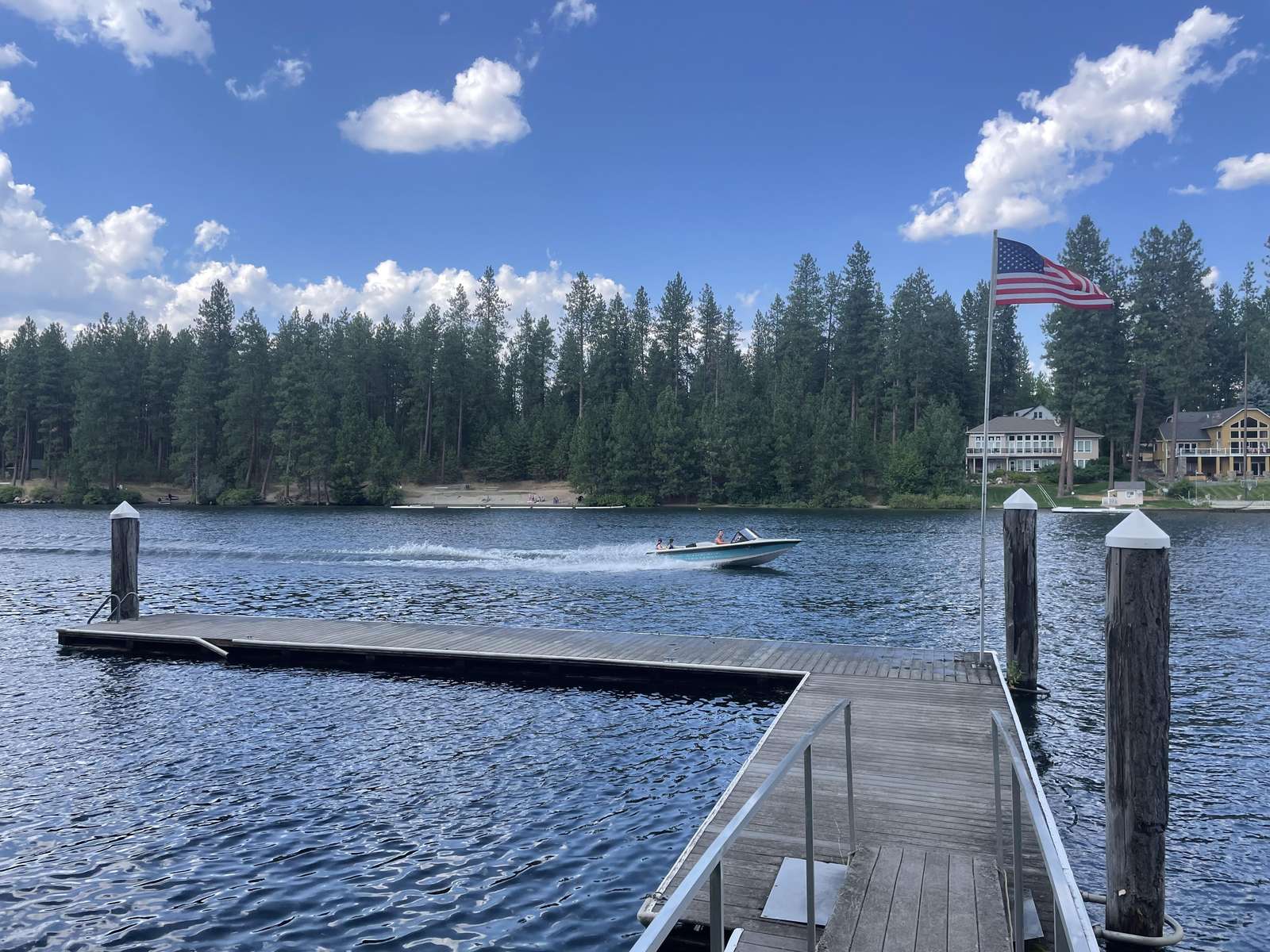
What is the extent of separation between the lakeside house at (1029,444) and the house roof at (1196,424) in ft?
21.4

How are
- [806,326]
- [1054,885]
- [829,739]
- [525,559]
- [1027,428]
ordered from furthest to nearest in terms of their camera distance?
[806,326] → [1027,428] → [525,559] → [829,739] → [1054,885]

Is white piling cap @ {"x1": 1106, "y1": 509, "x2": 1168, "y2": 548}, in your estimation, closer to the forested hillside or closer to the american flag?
the american flag

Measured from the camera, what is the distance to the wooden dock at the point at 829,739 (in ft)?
19.0

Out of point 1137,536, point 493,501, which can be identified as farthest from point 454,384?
point 1137,536

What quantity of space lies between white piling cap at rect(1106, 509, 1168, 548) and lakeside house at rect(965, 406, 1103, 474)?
285 ft

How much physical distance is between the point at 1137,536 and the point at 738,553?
2603 cm

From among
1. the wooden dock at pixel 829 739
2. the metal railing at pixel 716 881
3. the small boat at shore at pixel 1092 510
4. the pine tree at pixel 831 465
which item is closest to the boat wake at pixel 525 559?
the wooden dock at pixel 829 739

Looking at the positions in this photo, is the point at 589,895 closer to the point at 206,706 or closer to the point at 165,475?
the point at 206,706

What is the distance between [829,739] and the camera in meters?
10.4

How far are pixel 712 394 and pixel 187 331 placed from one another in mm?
59226

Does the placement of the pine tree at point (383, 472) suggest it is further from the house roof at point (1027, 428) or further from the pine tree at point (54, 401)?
the house roof at point (1027, 428)

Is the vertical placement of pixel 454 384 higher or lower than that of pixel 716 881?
higher

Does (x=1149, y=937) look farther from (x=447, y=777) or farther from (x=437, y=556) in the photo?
(x=437, y=556)

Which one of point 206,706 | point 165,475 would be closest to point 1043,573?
point 206,706
